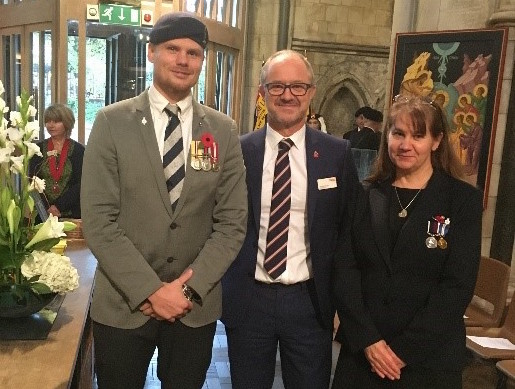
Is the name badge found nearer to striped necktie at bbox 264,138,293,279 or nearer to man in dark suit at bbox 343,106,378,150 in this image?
striped necktie at bbox 264,138,293,279

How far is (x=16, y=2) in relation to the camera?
23.5 ft

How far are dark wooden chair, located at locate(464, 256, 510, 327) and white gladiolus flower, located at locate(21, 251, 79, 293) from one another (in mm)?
2574

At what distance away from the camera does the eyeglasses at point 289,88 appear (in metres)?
2.16

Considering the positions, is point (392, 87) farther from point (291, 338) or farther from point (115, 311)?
point (115, 311)

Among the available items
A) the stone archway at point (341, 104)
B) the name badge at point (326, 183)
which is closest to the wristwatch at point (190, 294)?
Result: the name badge at point (326, 183)

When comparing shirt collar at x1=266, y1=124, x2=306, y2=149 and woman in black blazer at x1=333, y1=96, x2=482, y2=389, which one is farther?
shirt collar at x1=266, y1=124, x2=306, y2=149

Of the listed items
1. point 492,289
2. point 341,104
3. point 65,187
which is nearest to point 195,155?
point 492,289

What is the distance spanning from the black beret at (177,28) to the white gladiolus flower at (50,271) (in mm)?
810

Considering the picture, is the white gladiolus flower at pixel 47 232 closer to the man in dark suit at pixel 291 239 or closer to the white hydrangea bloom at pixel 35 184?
the white hydrangea bloom at pixel 35 184

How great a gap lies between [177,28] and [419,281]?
3.93ft

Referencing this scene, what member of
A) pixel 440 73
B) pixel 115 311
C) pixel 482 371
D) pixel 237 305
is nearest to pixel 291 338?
pixel 237 305

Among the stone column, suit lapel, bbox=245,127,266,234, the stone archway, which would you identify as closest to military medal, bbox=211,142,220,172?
suit lapel, bbox=245,127,266,234

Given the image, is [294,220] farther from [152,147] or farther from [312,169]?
[152,147]

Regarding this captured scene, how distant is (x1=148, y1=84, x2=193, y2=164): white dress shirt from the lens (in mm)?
1920
